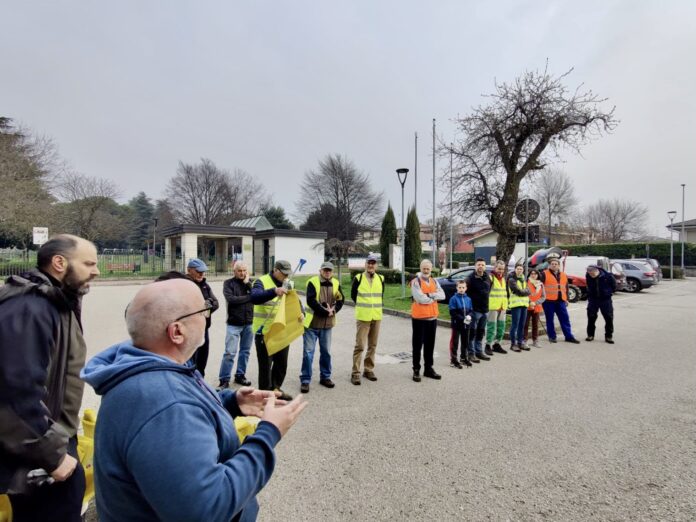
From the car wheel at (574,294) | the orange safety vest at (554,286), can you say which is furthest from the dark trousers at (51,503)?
the car wheel at (574,294)

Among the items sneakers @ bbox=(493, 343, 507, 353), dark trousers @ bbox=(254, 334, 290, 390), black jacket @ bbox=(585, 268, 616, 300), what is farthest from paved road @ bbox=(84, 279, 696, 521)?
black jacket @ bbox=(585, 268, 616, 300)

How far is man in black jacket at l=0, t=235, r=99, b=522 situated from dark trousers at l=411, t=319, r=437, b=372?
15.8 feet

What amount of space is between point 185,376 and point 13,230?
29.5 m

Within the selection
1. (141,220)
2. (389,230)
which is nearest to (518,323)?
(389,230)

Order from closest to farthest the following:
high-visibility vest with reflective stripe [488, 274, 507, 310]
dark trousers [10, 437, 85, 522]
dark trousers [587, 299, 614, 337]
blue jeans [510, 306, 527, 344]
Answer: dark trousers [10, 437, 85, 522]
high-visibility vest with reflective stripe [488, 274, 507, 310]
blue jeans [510, 306, 527, 344]
dark trousers [587, 299, 614, 337]

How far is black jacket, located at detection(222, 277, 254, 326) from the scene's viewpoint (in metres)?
5.68

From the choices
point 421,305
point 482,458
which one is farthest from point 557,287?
point 482,458

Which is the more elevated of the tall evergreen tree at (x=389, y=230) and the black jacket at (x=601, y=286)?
the tall evergreen tree at (x=389, y=230)

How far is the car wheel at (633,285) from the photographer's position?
20406mm

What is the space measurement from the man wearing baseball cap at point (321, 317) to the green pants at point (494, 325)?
369cm

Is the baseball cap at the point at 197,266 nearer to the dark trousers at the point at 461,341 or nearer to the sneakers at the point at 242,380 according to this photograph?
the sneakers at the point at 242,380

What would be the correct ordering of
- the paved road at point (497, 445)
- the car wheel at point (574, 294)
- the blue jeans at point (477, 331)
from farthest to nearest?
the car wheel at point (574, 294), the blue jeans at point (477, 331), the paved road at point (497, 445)

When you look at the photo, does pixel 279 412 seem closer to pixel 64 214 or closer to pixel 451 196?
pixel 451 196

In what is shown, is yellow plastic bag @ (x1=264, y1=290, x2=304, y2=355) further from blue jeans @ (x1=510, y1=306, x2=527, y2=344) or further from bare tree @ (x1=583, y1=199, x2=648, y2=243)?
bare tree @ (x1=583, y1=199, x2=648, y2=243)
